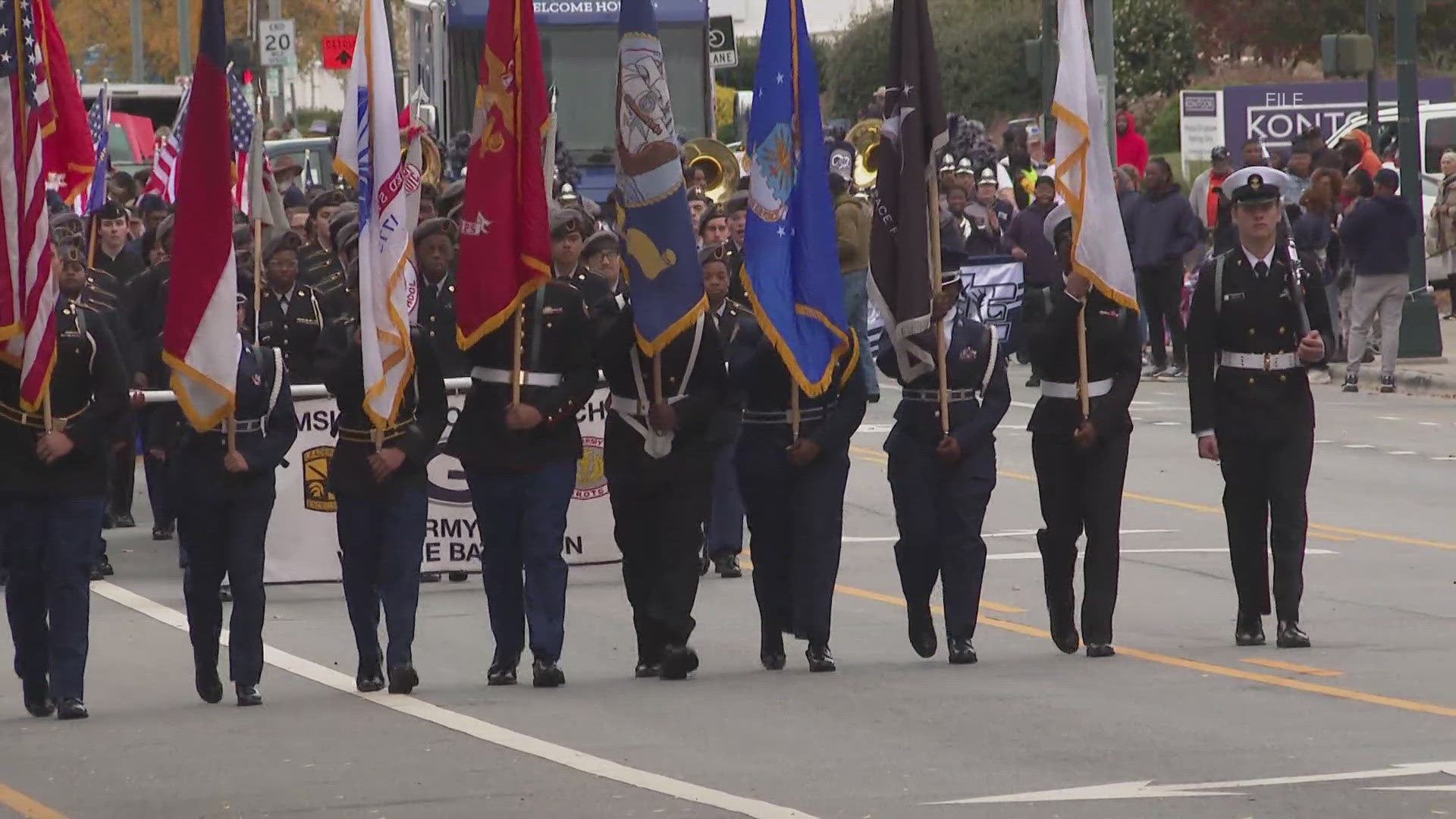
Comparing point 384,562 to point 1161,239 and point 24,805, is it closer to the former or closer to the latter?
point 24,805

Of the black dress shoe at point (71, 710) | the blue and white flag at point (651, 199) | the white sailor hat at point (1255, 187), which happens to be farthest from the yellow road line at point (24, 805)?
the white sailor hat at point (1255, 187)

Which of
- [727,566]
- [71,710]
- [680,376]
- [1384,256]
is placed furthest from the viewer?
[1384,256]

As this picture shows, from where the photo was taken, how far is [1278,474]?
12.5 metres

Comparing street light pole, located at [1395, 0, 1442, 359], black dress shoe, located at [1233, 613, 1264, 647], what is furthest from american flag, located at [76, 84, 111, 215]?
street light pole, located at [1395, 0, 1442, 359]

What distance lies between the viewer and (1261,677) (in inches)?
450

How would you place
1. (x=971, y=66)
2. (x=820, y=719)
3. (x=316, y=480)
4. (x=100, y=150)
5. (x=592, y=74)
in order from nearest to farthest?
(x=820, y=719) < (x=316, y=480) < (x=100, y=150) < (x=592, y=74) < (x=971, y=66)

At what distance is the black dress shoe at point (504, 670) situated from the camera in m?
11.8

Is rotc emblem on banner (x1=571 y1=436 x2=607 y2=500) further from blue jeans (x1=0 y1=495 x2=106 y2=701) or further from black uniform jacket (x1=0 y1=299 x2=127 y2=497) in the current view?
blue jeans (x1=0 y1=495 x2=106 y2=701)

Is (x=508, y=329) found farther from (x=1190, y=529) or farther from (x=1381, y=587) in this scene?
(x=1190, y=529)

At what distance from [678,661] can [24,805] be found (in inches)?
130

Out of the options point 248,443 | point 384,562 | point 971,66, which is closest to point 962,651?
point 384,562

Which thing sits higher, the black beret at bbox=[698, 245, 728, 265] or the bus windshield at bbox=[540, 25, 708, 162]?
the bus windshield at bbox=[540, 25, 708, 162]

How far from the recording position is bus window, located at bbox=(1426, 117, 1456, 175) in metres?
34.6

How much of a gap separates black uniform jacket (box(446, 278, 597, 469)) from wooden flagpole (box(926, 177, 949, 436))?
59.3 inches
